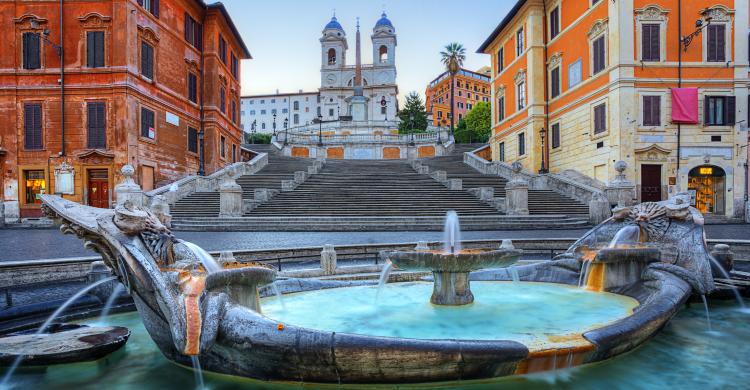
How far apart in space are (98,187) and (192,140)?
27.1 feet

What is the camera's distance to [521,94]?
113 feet

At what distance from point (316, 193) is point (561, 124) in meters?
16.7

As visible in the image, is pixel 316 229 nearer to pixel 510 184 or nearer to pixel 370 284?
pixel 510 184

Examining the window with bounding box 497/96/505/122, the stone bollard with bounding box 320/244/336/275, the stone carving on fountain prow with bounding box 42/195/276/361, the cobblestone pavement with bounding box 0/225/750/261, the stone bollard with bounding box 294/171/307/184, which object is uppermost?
the window with bounding box 497/96/505/122

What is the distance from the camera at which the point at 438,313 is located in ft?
20.5

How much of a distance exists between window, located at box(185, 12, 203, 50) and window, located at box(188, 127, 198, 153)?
6.22 meters

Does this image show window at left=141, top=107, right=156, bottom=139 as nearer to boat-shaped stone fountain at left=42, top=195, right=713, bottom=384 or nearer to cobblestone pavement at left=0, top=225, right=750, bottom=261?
cobblestone pavement at left=0, top=225, right=750, bottom=261

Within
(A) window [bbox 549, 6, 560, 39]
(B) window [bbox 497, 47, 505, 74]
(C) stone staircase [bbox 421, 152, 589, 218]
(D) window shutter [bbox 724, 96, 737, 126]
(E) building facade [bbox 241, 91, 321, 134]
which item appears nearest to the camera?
(C) stone staircase [bbox 421, 152, 589, 218]

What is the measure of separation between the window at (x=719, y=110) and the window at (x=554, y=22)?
1038 centimetres

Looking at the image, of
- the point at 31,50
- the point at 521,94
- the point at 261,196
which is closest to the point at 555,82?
the point at 521,94

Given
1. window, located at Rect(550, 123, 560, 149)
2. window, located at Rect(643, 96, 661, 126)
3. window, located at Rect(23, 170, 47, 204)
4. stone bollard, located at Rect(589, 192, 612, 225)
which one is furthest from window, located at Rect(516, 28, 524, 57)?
window, located at Rect(23, 170, 47, 204)

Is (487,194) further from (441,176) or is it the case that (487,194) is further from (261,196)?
(261,196)

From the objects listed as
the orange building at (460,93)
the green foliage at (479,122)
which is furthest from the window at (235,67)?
the orange building at (460,93)

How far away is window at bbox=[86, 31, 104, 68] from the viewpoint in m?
24.9
